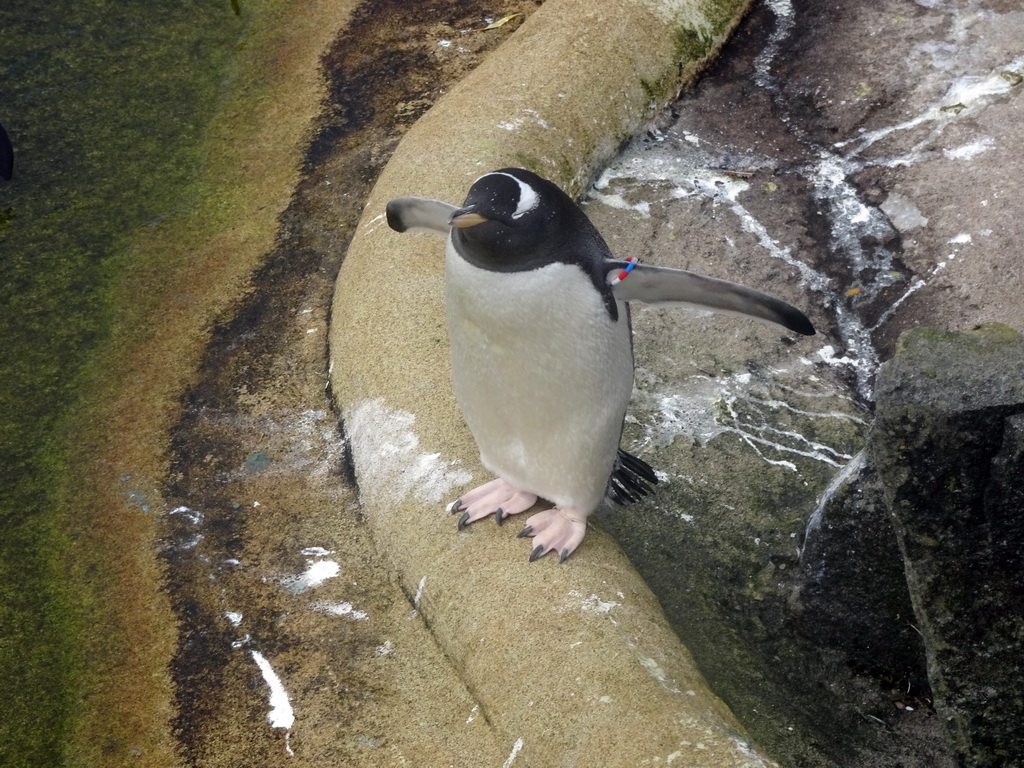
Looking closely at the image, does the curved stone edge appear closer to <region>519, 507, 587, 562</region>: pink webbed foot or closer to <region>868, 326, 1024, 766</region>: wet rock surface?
<region>519, 507, 587, 562</region>: pink webbed foot

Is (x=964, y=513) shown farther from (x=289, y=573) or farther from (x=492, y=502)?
(x=289, y=573)

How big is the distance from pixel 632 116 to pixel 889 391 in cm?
238

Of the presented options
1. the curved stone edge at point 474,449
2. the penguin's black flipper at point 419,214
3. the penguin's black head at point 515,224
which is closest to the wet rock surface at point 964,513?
the curved stone edge at point 474,449

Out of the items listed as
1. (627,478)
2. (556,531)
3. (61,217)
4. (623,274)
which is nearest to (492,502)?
(556,531)

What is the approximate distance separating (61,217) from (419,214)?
1908 mm

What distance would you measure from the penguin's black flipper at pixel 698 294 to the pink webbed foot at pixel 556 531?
55 centimetres

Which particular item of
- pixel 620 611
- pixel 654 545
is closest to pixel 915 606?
pixel 620 611

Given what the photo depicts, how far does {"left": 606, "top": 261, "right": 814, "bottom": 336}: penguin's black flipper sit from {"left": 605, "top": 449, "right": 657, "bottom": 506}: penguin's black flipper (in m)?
0.54

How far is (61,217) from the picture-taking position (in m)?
4.30

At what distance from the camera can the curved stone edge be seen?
8.00ft

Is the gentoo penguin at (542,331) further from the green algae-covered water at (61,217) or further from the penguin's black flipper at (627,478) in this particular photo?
the green algae-covered water at (61,217)

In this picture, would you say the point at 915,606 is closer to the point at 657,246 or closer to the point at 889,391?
the point at 889,391

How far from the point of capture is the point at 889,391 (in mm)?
2387

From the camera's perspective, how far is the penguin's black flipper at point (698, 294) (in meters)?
2.56
